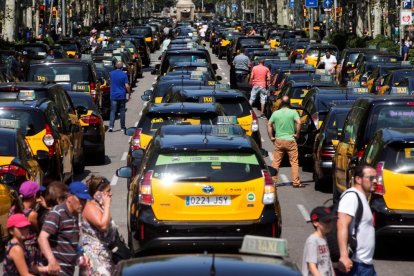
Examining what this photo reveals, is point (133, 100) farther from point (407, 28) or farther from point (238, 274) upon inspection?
point (238, 274)

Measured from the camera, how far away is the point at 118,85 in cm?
3347

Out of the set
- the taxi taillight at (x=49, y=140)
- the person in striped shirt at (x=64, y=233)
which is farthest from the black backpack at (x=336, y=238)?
the taxi taillight at (x=49, y=140)

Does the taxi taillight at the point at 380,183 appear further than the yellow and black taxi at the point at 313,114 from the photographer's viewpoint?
No

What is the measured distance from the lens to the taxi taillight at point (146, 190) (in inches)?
545

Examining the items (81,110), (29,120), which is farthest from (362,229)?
(81,110)

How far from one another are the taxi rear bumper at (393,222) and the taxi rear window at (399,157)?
449 millimetres

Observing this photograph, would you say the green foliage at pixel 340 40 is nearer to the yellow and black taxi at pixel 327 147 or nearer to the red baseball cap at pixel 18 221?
the yellow and black taxi at pixel 327 147

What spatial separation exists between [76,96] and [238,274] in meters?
21.2

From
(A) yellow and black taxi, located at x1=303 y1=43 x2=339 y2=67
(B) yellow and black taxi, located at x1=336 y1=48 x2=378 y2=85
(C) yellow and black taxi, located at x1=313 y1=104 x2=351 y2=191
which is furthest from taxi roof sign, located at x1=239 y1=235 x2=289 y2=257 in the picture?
(A) yellow and black taxi, located at x1=303 y1=43 x2=339 y2=67

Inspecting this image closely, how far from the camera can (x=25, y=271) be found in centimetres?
1020

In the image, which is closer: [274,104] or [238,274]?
[238,274]

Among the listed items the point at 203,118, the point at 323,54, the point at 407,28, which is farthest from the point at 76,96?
the point at 407,28

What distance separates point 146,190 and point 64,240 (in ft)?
9.39

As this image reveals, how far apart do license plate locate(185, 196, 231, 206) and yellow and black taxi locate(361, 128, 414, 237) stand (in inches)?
79.9
